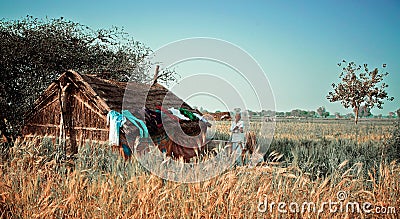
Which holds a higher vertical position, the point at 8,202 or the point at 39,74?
the point at 39,74

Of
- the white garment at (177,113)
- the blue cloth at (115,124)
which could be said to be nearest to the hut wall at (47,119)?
the blue cloth at (115,124)

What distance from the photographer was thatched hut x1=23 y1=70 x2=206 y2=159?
747cm

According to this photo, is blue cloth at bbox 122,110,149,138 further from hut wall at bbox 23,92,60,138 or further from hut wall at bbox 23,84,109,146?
hut wall at bbox 23,92,60,138

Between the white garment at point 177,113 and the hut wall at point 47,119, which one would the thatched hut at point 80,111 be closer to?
the hut wall at point 47,119

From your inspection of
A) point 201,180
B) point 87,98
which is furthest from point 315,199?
point 87,98

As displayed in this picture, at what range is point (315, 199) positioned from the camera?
12.0ft

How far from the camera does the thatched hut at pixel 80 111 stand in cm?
747

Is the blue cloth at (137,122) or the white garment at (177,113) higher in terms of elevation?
the white garment at (177,113)

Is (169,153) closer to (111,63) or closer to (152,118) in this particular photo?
(152,118)

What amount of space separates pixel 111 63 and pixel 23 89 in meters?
4.01

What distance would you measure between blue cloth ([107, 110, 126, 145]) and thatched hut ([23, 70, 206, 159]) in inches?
9.6

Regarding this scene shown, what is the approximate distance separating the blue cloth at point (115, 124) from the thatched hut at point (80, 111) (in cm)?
24

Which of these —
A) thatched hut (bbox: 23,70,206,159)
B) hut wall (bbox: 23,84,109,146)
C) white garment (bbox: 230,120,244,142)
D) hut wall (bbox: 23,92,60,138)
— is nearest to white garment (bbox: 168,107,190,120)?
thatched hut (bbox: 23,70,206,159)

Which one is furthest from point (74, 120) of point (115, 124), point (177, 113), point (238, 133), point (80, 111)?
point (238, 133)
